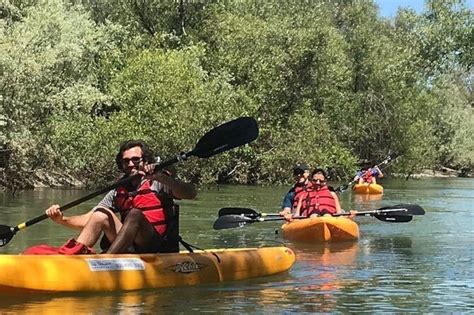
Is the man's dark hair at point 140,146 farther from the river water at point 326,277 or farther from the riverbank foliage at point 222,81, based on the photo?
the riverbank foliage at point 222,81

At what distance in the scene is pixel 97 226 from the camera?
6375 mm

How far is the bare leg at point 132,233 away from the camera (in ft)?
20.9

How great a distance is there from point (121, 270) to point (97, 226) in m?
0.39

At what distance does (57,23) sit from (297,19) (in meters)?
11.0

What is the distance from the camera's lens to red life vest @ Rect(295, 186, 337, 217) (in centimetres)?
1086

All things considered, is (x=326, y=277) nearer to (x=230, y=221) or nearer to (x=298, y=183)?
(x=230, y=221)

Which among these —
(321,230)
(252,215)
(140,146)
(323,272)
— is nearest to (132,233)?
(140,146)

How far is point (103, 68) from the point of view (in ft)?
79.5

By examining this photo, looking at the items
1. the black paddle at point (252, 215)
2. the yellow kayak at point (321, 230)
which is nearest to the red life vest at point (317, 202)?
the black paddle at point (252, 215)

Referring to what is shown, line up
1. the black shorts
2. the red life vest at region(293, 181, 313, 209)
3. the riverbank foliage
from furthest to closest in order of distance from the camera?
the riverbank foliage < the red life vest at region(293, 181, 313, 209) < the black shorts

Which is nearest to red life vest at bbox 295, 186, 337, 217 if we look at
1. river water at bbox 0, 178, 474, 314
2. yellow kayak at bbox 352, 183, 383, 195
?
river water at bbox 0, 178, 474, 314

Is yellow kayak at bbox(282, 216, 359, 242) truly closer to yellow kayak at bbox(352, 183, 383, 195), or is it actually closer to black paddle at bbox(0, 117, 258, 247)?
black paddle at bbox(0, 117, 258, 247)

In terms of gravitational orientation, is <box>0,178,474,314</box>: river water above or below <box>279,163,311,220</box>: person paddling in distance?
below

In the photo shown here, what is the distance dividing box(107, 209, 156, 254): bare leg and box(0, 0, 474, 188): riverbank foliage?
10.9 metres
